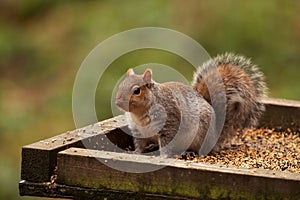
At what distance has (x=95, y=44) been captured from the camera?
9664mm

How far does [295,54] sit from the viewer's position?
9.10 meters

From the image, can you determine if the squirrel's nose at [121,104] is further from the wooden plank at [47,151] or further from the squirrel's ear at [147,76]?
the wooden plank at [47,151]

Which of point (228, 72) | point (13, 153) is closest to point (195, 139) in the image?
point (228, 72)

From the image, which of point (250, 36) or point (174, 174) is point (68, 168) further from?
point (250, 36)

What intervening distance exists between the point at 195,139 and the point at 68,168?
2.35 ft

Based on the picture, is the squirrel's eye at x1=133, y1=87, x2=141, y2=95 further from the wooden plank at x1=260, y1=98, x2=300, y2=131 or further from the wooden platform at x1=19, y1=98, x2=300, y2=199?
the wooden plank at x1=260, y1=98, x2=300, y2=131

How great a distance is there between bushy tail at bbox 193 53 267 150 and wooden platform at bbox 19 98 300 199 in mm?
757

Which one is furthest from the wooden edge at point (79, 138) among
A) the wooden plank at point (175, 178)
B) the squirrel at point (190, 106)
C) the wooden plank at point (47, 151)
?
the squirrel at point (190, 106)

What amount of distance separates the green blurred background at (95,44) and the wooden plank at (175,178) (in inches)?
179

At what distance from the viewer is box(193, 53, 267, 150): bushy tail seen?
4.43 m

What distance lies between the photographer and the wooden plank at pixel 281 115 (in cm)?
486

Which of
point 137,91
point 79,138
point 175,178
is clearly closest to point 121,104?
point 137,91

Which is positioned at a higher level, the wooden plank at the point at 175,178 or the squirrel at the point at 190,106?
the squirrel at the point at 190,106

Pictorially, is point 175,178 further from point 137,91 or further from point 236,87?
point 236,87
